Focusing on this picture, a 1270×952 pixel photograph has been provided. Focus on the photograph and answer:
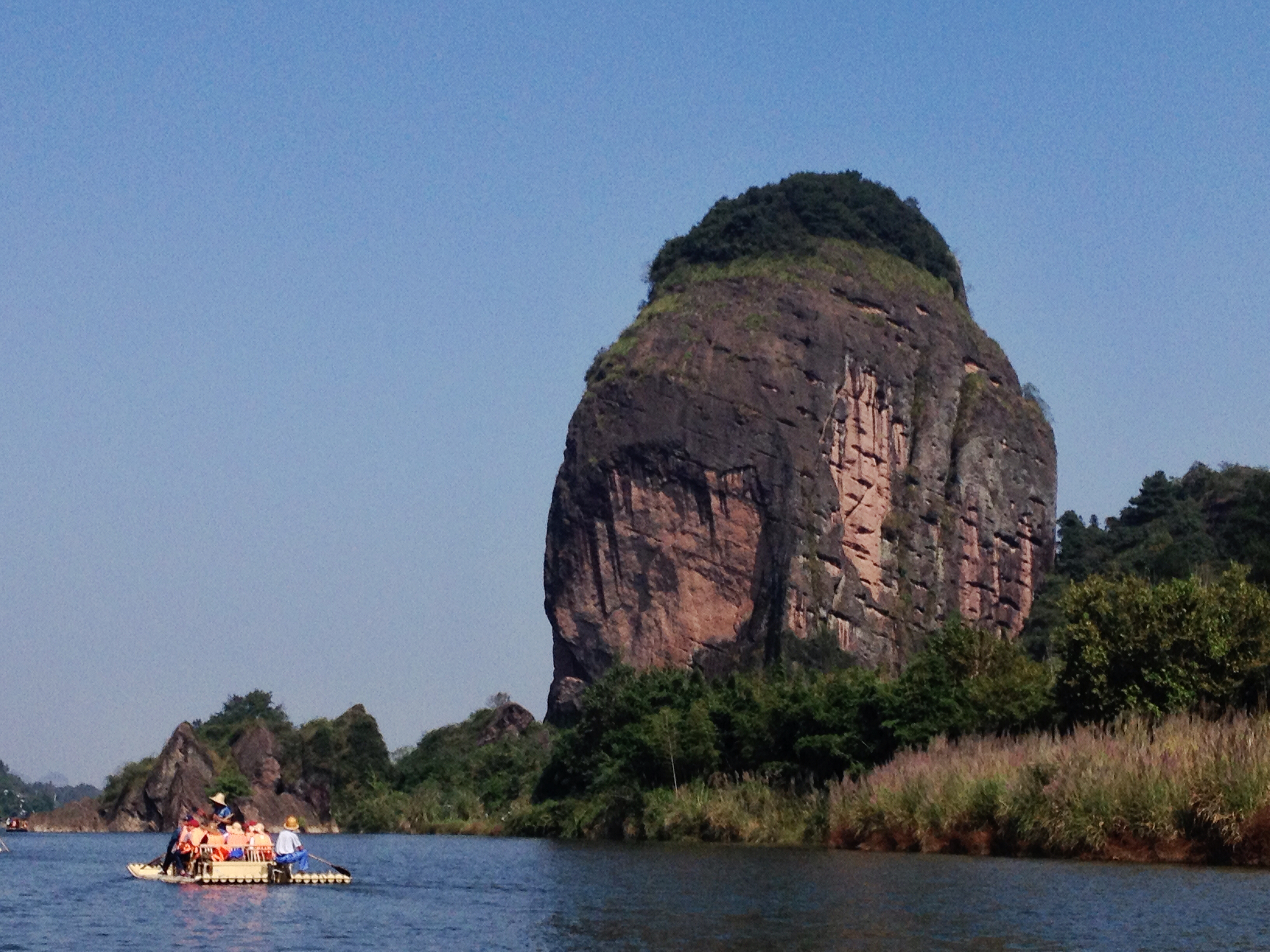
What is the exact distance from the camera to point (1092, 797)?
128ft

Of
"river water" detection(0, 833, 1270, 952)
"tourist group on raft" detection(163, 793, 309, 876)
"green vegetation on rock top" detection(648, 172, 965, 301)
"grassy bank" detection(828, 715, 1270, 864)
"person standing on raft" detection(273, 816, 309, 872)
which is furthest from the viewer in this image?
"green vegetation on rock top" detection(648, 172, 965, 301)

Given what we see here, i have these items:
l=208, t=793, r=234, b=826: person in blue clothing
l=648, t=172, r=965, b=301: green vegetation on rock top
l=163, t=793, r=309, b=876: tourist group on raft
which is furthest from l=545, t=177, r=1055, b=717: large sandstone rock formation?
l=163, t=793, r=309, b=876: tourist group on raft

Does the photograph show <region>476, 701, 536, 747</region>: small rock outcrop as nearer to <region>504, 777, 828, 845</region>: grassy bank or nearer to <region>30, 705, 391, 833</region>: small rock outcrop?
<region>30, 705, 391, 833</region>: small rock outcrop

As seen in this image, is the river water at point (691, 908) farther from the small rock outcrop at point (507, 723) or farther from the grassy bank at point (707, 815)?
the small rock outcrop at point (507, 723)

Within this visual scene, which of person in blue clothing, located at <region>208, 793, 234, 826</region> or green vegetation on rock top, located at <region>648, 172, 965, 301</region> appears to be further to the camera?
green vegetation on rock top, located at <region>648, 172, 965, 301</region>

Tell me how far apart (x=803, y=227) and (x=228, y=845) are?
119m

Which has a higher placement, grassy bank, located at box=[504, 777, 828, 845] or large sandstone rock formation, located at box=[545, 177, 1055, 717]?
large sandstone rock formation, located at box=[545, 177, 1055, 717]

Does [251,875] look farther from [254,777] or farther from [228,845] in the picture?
[254,777]

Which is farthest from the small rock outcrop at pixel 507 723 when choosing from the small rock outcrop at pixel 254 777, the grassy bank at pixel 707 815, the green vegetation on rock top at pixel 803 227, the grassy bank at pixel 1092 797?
the grassy bank at pixel 1092 797

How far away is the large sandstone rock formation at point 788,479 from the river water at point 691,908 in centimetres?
8939

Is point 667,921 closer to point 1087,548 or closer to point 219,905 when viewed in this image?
point 219,905

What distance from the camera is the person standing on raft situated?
40.7m

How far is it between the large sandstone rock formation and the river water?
293 feet

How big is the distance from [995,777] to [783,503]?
94743 mm
